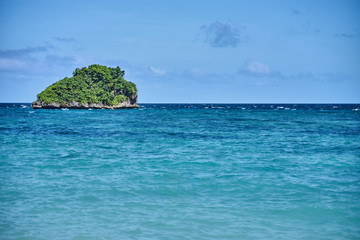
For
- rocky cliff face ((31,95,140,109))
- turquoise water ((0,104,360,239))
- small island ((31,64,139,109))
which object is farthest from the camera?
small island ((31,64,139,109))

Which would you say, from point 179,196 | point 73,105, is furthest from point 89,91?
point 179,196

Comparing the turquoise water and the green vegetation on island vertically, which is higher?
the green vegetation on island

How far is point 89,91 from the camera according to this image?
151125 millimetres

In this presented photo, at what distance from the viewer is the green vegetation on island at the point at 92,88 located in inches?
5817

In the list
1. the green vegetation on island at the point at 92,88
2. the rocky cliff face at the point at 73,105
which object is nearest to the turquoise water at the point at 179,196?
the green vegetation on island at the point at 92,88

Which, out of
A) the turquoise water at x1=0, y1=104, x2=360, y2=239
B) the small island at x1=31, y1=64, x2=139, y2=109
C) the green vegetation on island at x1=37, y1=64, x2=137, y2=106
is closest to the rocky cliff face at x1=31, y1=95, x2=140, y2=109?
the small island at x1=31, y1=64, x2=139, y2=109

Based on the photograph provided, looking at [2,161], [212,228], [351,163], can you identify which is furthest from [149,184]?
[351,163]

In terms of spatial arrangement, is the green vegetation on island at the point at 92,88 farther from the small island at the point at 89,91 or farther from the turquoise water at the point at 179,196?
the turquoise water at the point at 179,196

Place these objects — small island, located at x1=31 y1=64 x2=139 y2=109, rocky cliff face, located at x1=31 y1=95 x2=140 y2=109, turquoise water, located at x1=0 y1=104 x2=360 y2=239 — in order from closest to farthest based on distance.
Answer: turquoise water, located at x1=0 y1=104 x2=360 y2=239 → rocky cliff face, located at x1=31 y1=95 x2=140 y2=109 → small island, located at x1=31 y1=64 x2=139 y2=109

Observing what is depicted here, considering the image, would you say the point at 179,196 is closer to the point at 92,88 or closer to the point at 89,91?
the point at 89,91

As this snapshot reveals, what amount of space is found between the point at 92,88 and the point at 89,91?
2314 mm

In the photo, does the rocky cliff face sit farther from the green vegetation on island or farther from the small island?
the green vegetation on island

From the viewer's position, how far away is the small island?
14762 centimetres

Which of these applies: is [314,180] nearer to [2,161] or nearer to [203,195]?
[203,195]
